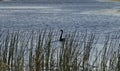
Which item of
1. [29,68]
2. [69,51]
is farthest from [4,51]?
[69,51]

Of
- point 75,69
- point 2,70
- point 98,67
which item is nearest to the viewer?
point 2,70

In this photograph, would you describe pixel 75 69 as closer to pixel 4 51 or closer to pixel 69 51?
pixel 69 51

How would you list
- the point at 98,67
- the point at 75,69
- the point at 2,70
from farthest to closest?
the point at 98,67 → the point at 75,69 → the point at 2,70

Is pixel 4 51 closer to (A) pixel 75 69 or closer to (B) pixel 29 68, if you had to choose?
(B) pixel 29 68

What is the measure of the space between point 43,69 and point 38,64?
0.54 meters

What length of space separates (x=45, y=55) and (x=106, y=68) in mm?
1792

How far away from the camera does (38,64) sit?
47.1ft

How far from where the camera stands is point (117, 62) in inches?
567

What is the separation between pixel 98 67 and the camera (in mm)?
15258

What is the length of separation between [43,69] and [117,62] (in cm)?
211

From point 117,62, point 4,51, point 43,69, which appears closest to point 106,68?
point 117,62

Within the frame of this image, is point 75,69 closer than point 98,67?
Yes

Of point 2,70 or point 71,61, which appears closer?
point 2,70

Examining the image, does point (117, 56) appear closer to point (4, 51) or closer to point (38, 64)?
point (38, 64)
